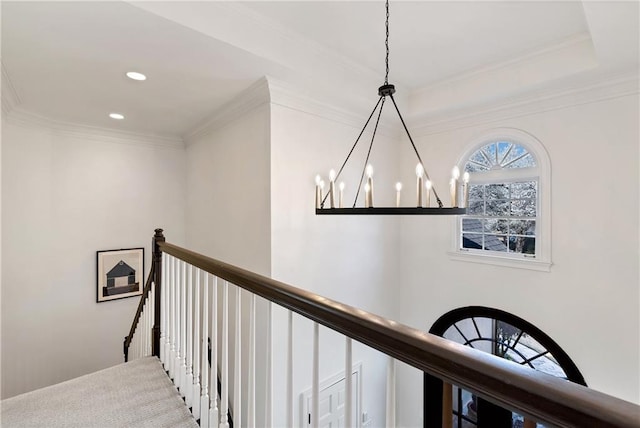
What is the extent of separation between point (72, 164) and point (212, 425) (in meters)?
3.88

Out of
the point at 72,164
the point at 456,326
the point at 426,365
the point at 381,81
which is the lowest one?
Answer: the point at 456,326

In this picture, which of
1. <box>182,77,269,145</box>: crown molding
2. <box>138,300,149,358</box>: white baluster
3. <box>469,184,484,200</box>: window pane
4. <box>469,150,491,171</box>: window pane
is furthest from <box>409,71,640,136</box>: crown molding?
<box>138,300,149,358</box>: white baluster

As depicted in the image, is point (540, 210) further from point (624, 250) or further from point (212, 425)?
point (212, 425)

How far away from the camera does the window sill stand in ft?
9.76

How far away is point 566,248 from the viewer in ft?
9.27

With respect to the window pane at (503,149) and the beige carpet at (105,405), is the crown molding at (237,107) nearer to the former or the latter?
the beige carpet at (105,405)

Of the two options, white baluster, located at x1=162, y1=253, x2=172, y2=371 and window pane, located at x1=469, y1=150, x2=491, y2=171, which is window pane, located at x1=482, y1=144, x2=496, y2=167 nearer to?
window pane, located at x1=469, y1=150, x2=491, y2=171

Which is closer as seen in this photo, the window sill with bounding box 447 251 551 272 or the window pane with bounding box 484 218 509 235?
the window sill with bounding box 447 251 551 272

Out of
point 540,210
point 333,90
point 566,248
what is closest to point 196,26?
point 333,90

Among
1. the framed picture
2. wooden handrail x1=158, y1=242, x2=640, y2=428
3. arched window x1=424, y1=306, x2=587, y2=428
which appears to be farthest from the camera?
the framed picture

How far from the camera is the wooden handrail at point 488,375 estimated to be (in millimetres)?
450

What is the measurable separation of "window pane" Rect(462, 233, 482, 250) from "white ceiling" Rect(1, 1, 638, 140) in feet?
5.27

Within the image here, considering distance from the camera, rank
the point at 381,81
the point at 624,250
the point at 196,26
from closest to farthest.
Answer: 1. the point at 196,26
2. the point at 624,250
3. the point at 381,81

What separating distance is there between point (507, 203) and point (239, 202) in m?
2.99
